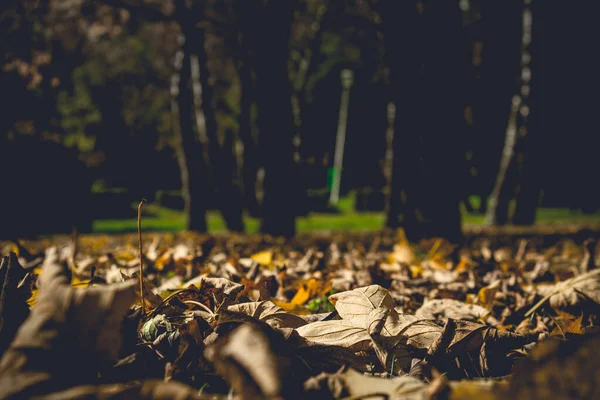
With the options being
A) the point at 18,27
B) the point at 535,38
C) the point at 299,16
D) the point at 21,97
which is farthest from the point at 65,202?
the point at 535,38

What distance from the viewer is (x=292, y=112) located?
7.96 metres

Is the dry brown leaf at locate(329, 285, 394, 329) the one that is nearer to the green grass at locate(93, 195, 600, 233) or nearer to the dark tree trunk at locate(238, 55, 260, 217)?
the dark tree trunk at locate(238, 55, 260, 217)

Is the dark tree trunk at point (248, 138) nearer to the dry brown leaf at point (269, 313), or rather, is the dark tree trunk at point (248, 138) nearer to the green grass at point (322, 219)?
the green grass at point (322, 219)

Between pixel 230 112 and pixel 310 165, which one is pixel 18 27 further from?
pixel 310 165

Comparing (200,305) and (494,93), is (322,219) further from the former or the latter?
(200,305)

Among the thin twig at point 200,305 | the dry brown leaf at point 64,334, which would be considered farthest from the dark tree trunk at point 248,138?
the dry brown leaf at point 64,334

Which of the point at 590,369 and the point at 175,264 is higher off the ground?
the point at 590,369

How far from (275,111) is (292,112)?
0.41 metres

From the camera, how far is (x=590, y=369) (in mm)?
542

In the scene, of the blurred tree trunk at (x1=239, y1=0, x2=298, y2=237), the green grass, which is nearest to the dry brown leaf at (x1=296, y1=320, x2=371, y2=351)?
the blurred tree trunk at (x1=239, y1=0, x2=298, y2=237)

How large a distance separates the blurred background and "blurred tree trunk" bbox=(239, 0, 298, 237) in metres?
0.02

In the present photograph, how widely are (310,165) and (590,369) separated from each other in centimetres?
3462

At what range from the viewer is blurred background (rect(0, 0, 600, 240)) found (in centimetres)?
762

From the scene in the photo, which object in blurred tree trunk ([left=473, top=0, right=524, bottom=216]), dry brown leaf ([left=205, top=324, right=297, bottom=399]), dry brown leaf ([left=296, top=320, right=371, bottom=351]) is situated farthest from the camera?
blurred tree trunk ([left=473, top=0, right=524, bottom=216])
